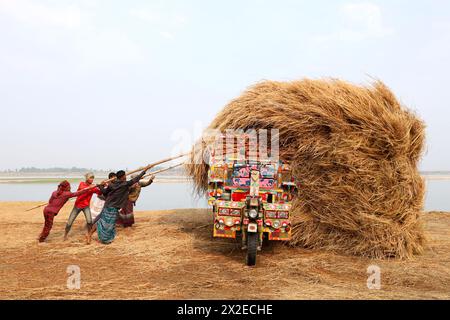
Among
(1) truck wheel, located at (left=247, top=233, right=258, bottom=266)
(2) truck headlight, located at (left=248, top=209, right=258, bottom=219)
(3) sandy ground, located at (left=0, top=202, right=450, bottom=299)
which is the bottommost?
(3) sandy ground, located at (left=0, top=202, right=450, bottom=299)

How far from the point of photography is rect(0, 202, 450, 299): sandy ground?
479cm

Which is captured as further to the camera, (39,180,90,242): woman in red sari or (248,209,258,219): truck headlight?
(39,180,90,242): woman in red sari

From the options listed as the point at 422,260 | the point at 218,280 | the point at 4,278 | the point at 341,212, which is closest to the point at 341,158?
the point at 341,212

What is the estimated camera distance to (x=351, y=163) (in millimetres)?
6734

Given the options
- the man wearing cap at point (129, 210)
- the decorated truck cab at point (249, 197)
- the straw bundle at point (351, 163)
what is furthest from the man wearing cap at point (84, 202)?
the straw bundle at point (351, 163)

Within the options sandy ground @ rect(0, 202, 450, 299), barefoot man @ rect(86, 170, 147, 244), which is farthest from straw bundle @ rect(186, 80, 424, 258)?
barefoot man @ rect(86, 170, 147, 244)

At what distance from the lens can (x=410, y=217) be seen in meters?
6.85

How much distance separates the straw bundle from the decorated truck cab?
0.44m

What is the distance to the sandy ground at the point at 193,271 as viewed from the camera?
479 cm

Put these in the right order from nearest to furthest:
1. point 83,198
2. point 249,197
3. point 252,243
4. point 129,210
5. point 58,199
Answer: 1. point 252,243
2. point 249,197
3. point 58,199
4. point 83,198
5. point 129,210

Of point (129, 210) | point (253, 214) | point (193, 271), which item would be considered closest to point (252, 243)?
point (253, 214)

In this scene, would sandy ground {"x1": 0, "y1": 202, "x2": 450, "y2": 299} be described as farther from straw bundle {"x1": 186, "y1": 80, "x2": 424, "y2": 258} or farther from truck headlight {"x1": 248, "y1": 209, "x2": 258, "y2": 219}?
truck headlight {"x1": 248, "y1": 209, "x2": 258, "y2": 219}

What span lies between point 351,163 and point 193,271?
3363mm

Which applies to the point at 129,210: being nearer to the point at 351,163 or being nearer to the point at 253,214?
the point at 253,214
